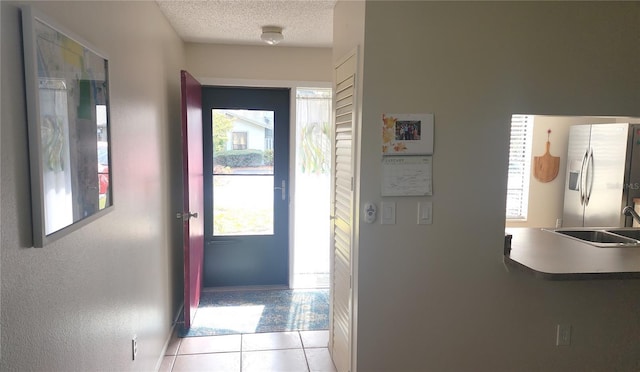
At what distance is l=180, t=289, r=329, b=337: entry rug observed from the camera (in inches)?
129

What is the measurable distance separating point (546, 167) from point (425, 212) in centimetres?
307

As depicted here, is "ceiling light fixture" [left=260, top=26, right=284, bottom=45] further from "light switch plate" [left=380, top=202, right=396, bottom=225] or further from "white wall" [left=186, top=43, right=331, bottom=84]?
"light switch plate" [left=380, top=202, right=396, bottom=225]

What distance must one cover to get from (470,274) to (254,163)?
92.6 inches

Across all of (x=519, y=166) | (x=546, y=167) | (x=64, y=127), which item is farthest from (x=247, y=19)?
(x=546, y=167)

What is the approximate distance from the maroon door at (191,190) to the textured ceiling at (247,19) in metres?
0.39

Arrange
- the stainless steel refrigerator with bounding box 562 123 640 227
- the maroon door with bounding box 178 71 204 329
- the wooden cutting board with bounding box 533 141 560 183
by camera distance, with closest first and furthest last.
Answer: the maroon door with bounding box 178 71 204 329 → the stainless steel refrigerator with bounding box 562 123 640 227 → the wooden cutting board with bounding box 533 141 560 183

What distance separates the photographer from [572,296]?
2361 mm

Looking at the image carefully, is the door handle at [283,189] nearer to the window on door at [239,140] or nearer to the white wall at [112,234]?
the window on door at [239,140]

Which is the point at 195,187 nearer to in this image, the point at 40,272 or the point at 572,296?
the point at 40,272

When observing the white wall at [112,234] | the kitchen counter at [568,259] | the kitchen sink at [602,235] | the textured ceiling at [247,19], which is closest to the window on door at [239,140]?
the white wall at [112,234]

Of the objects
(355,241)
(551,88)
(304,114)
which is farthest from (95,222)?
(304,114)

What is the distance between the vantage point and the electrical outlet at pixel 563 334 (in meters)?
2.37

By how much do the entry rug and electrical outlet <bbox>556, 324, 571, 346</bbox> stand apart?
1601mm

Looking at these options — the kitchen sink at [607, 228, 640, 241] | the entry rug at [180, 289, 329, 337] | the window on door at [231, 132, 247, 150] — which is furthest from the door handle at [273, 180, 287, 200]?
the kitchen sink at [607, 228, 640, 241]
